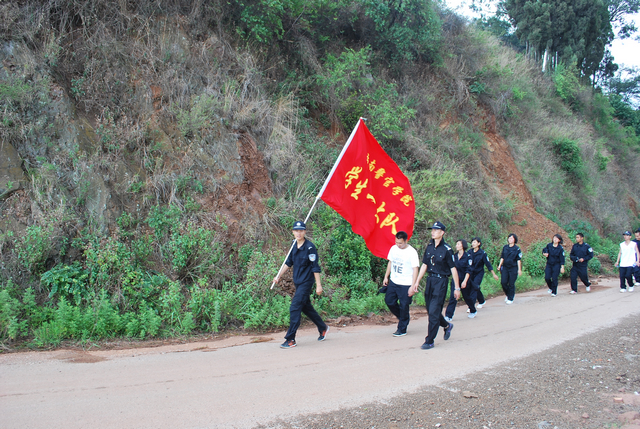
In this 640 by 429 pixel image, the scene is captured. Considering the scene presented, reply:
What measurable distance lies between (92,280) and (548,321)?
826 cm

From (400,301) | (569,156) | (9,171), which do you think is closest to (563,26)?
(569,156)

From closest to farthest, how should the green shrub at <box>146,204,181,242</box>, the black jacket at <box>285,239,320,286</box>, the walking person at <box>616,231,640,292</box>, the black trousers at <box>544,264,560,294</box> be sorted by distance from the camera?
the black jacket at <box>285,239,320,286</box> → the green shrub at <box>146,204,181,242</box> → the black trousers at <box>544,264,560,294</box> → the walking person at <box>616,231,640,292</box>

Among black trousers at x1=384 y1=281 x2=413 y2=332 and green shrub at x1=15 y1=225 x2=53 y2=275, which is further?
black trousers at x1=384 y1=281 x2=413 y2=332

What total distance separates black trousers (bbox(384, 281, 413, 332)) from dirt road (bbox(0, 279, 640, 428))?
28 cm

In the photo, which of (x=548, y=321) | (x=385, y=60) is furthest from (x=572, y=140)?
(x=548, y=321)

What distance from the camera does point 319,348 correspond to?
620 cm

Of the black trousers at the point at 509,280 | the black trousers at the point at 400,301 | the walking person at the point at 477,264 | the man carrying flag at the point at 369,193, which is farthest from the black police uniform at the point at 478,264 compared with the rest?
the black trousers at the point at 400,301

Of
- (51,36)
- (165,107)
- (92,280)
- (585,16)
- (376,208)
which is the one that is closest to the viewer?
(92,280)

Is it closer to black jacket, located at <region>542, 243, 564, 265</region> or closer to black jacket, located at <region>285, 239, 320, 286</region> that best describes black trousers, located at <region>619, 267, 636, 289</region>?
black jacket, located at <region>542, 243, 564, 265</region>

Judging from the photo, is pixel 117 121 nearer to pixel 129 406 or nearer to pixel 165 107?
pixel 165 107

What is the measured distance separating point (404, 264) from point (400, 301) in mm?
618

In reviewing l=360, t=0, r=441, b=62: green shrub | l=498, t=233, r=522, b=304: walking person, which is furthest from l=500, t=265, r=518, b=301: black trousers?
l=360, t=0, r=441, b=62: green shrub

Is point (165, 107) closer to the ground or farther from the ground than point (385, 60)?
closer to the ground

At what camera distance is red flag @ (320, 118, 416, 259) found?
25.5 ft
